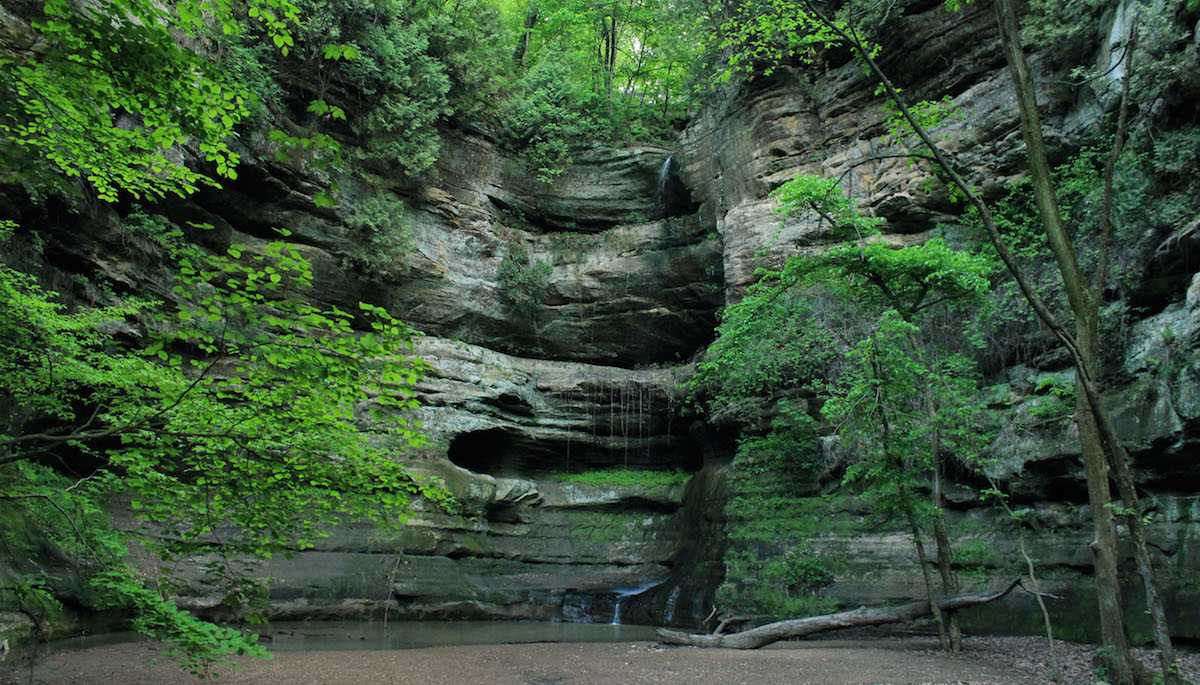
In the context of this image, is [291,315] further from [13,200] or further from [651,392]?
[651,392]

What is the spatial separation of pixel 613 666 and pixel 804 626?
367cm

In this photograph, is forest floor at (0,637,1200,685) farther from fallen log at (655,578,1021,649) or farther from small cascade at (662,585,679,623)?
small cascade at (662,585,679,623)

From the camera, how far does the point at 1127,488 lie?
5645 millimetres

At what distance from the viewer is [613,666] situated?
8.99 metres

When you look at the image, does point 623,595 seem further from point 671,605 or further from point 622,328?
point 622,328

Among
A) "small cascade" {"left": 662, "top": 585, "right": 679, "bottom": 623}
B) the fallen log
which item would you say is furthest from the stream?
the fallen log

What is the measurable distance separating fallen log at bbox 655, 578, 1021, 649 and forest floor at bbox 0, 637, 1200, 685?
29cm

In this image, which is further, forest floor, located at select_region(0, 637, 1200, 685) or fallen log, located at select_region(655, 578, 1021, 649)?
fallen log, located at select_region(655, 578, 1021, 649)

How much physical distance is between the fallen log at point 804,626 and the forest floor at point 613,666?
29 centimetres

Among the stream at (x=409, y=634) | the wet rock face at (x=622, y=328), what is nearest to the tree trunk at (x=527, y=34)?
the wet rock face at (x=622, y=328)

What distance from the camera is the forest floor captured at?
7.61 meters

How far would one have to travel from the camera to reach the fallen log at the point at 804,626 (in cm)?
1009

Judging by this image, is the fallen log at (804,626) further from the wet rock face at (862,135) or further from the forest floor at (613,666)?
the wet rock face at (862,135)

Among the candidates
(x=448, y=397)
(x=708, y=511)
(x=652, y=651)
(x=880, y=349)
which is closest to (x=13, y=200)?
(x=448, y=397)
